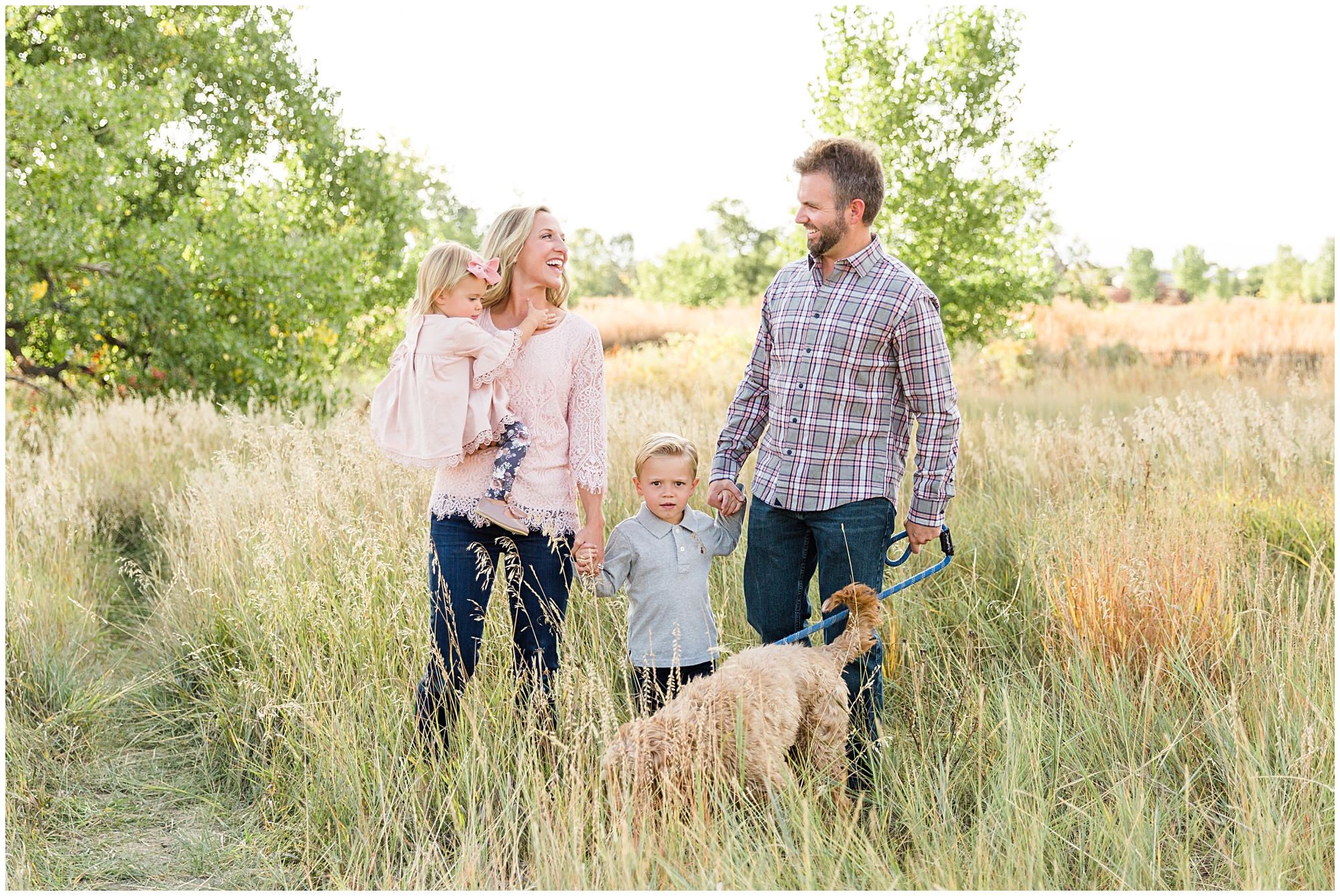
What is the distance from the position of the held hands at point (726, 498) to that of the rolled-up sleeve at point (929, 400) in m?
0.55

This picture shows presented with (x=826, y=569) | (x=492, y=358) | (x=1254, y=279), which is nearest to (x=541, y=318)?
(x=492, y=358)

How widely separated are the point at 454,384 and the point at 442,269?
334mm

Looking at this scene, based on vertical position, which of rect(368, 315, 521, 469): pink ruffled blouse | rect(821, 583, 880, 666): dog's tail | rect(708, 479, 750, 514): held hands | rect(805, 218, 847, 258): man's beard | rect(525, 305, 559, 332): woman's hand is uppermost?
rect(805, 218, 847, 258): man's beard

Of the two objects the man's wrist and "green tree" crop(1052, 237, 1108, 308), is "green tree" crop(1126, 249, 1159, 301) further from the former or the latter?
the man's wrist

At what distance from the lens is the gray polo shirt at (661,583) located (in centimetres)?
283

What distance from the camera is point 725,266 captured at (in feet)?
95.2

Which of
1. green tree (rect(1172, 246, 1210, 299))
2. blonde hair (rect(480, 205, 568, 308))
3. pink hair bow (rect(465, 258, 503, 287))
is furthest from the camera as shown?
green tree (rect(1172, 246, 1210, 299))

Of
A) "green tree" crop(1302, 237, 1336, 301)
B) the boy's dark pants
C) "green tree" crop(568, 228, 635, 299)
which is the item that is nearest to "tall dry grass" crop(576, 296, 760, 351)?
"green tree" crop(568, 228, 635, 299)

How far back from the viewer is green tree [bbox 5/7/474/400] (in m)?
7.84

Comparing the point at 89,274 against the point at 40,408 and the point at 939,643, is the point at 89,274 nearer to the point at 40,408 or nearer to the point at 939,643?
the point at 40,408

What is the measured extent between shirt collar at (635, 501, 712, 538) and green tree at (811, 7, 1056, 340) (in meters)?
8.38

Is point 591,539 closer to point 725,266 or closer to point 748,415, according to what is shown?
point 748,415

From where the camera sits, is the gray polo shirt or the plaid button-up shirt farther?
the gray polo shirt

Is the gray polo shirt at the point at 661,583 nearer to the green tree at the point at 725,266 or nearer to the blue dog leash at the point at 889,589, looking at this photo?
the blue dog leash at the point at 889,589
